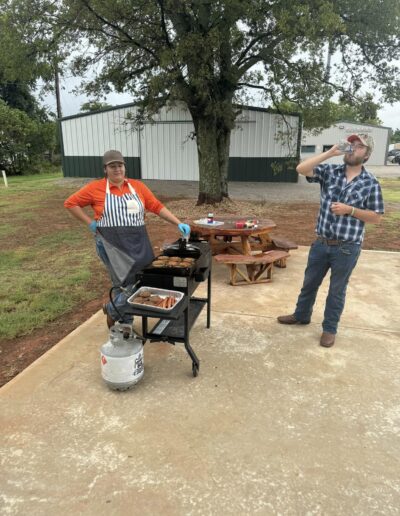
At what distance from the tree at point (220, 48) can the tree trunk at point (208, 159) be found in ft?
0.10

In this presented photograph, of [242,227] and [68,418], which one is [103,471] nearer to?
[68,418]

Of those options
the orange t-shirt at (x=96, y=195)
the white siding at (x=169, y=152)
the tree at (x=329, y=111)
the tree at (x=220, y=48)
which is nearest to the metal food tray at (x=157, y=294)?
the orange t-shirt at (x=96, y=195)

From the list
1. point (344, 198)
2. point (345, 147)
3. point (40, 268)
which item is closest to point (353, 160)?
point (345, 147)

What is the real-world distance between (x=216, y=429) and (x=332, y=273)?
1692 mm

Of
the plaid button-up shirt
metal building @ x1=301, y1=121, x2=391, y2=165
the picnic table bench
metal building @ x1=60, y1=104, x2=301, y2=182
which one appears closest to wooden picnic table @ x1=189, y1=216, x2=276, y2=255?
the picnic table bench

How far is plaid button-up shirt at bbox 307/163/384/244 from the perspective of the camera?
314cm

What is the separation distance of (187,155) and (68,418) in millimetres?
18634

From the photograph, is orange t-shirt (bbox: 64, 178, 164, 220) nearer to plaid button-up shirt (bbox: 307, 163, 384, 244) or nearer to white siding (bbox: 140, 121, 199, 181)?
plaid button-up shirt (bbox: 307, 163, 384, 244)

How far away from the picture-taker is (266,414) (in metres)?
2.60

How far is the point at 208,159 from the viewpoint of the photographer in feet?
40.6

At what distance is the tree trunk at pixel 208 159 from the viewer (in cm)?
1188

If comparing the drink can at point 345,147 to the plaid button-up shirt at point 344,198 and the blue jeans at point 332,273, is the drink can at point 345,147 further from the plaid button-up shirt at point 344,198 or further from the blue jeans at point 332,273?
the blue jeans at point 332,273

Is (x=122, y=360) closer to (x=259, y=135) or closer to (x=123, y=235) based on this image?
(x=123, y=235)

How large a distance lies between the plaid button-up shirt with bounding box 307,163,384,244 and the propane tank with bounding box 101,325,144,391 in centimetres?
181
